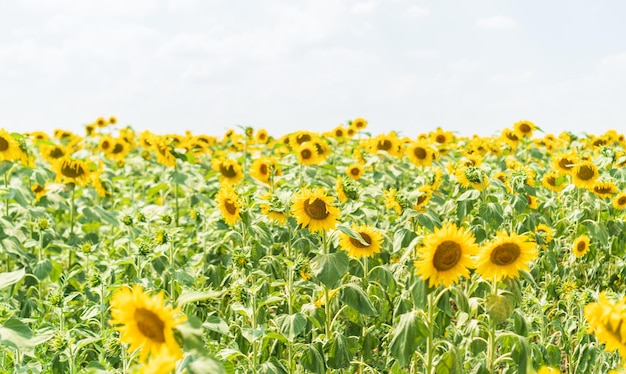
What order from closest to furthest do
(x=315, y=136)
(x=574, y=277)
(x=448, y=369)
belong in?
1. (x=448, y=369)
2. (x=574, y=277)
3. (x=315, y=136)

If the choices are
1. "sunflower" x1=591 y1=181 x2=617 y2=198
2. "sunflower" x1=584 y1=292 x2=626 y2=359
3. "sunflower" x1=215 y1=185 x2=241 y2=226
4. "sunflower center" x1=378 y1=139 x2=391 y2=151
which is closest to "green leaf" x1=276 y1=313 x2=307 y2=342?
"sunflower" x1=215 y1=185 x2=241 y2=226

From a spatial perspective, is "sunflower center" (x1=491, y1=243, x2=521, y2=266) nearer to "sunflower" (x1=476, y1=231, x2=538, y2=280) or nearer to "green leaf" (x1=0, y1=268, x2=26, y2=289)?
"sunflower" (x1=476, y1=231, x2=538, y2=280)

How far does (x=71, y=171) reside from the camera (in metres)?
5.36

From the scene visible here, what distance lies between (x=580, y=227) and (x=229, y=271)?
290 centimetres

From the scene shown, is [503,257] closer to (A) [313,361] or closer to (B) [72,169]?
(A) [313,361]

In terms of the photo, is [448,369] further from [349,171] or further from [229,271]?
[349,171]

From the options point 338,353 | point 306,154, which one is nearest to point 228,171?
point 306,154

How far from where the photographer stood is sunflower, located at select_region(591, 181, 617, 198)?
5.26 metres

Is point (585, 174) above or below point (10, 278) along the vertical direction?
above

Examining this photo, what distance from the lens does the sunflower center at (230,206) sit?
3.99m

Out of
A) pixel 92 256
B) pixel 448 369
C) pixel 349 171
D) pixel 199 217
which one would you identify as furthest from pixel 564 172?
pixel 92 256

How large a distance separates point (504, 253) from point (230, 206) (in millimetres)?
1885

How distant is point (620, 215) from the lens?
5996 mm

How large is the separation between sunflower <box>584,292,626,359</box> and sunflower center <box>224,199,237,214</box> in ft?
8.10
